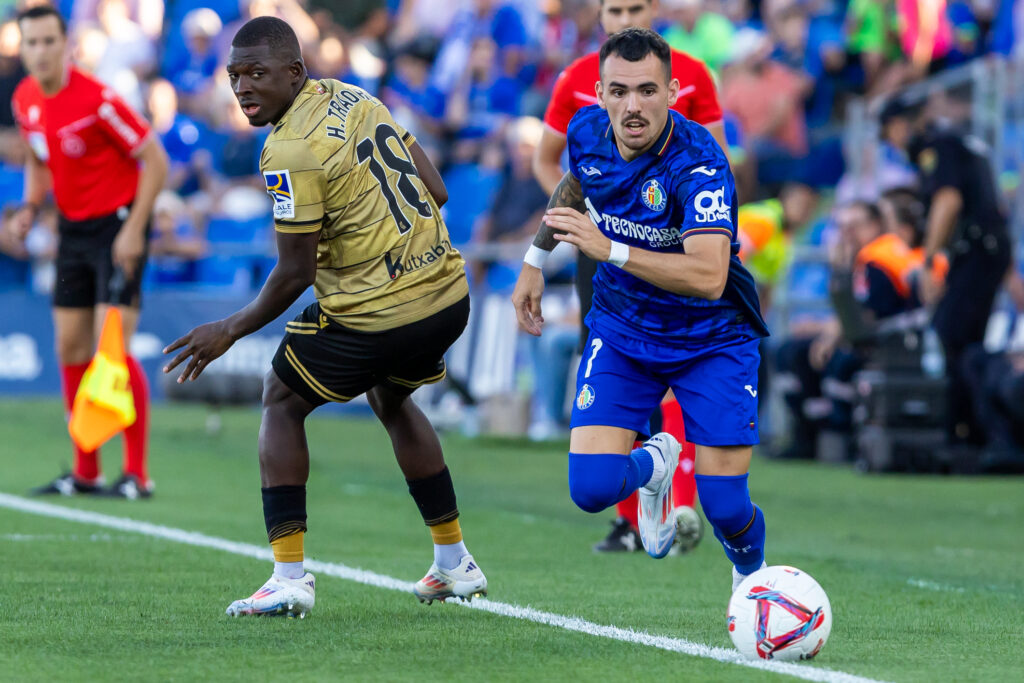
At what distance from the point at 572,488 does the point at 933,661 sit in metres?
1.38

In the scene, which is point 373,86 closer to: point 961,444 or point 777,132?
point 777,132

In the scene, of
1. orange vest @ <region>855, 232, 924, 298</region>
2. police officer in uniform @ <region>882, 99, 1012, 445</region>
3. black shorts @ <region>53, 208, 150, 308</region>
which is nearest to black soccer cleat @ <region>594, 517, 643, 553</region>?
black shorts @ <region>53, 208, 150, 308</region>

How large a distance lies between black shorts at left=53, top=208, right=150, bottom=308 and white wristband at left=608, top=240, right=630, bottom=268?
4.72 meters

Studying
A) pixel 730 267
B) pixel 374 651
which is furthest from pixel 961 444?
pixel 374 651

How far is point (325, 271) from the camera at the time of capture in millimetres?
5504

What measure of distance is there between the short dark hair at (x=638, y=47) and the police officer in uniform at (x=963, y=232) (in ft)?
23.5

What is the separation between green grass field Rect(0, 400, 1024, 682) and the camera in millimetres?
4590

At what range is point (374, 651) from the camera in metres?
4.75

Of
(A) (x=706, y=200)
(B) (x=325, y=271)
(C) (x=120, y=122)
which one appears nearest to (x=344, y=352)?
(B) (x=325, y=271)

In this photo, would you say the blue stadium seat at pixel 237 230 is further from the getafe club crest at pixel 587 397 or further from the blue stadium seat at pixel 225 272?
A: the getafe club crest at pixel 587 397

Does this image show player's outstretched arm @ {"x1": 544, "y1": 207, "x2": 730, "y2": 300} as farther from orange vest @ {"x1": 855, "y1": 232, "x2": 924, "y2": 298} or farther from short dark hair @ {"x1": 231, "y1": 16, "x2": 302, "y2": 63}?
orange vest @ {"x1": 855, "y1": 232, "x2": 924, "y2": 298}

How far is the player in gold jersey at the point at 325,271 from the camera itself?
17.0 feet

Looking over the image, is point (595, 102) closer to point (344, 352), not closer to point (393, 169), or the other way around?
point (393, 169)

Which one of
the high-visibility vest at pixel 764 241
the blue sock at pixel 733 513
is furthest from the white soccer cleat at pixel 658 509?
the high-visibility vest at pixel 764 241
